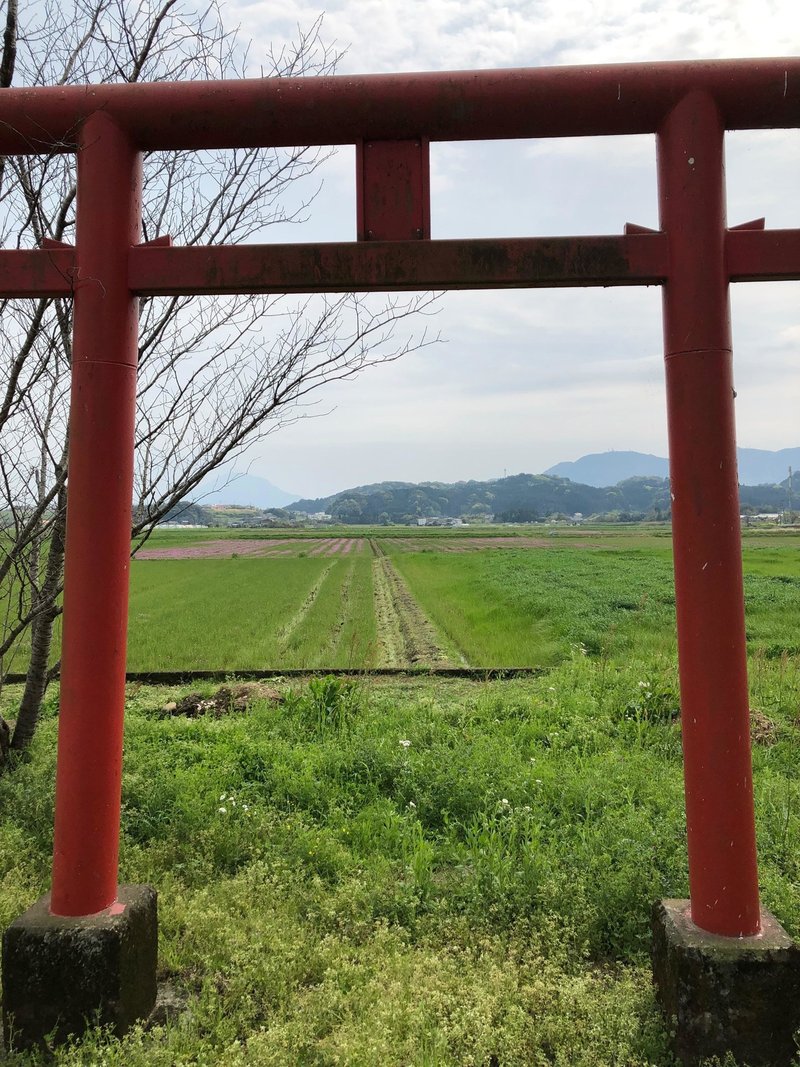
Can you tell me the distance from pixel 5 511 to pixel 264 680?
4.46 meters

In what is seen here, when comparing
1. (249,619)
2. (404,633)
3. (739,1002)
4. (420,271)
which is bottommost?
(404,633)

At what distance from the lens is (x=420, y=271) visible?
95.7 inches

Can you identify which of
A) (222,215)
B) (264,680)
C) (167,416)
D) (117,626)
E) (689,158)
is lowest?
(264,680)

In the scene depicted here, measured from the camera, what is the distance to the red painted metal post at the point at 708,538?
2.31m

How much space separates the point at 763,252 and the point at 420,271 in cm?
122

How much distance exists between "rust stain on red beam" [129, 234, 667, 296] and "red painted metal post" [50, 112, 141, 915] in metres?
0.16

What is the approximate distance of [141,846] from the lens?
148 inches

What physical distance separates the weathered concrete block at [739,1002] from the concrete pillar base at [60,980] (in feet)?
6.24

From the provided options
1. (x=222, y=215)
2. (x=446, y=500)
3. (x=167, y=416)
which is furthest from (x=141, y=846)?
(x=446, y=500)

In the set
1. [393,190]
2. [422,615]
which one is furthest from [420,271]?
[422,615]

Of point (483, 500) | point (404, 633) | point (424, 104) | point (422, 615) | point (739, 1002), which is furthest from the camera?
point (483, 500)

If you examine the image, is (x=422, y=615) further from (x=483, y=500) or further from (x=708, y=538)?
(x=483, y=500)

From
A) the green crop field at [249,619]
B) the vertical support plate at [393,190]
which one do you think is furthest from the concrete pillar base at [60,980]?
the green crop field at [249,619]

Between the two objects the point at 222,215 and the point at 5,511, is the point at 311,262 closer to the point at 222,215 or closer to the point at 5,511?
the point at 222,215
